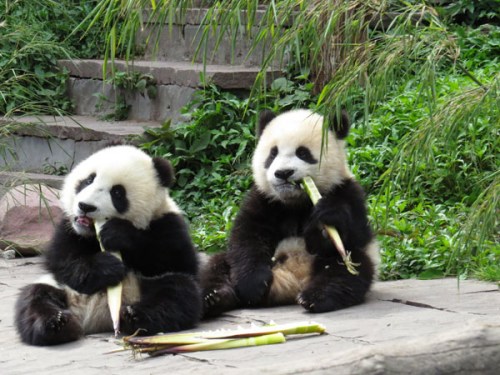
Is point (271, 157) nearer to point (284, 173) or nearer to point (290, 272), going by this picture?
point (284, 173)

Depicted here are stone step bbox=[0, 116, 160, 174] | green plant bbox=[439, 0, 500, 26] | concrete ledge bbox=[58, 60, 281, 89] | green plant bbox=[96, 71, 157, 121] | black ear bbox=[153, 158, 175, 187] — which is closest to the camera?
black ear bbox=[153, 158, 175, 187]

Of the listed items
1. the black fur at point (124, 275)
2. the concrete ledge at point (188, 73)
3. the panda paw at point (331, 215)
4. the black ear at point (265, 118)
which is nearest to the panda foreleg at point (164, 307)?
the black fur at point (124, 275)

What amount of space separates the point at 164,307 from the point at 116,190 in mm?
588

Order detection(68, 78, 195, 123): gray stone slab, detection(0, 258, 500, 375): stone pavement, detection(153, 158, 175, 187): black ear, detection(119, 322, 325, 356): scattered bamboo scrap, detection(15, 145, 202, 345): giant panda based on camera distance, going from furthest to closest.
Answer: detection(68, 78, 195, 123): gray stone slab → detection(153, 158, 175, 187): black ear → detection(15, 145, 202, 345): giant panda → detection(119, 322, 325, 356): scattered bamboo scrap → detection(0, 258, 500, 375): stone pavement

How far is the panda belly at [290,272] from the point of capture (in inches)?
207

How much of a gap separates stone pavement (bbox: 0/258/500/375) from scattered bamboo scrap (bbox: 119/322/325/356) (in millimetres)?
42

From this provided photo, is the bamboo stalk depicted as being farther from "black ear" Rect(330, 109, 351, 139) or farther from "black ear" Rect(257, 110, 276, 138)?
"black ear" Rect(257, 110, 276, 138)

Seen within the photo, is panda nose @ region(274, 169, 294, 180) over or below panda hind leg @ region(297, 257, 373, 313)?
over

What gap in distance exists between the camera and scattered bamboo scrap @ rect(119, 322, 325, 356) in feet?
13.6

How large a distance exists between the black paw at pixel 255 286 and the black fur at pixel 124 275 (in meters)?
0.40

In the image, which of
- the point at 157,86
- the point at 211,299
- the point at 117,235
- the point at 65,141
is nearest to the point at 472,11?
the point at 157,86

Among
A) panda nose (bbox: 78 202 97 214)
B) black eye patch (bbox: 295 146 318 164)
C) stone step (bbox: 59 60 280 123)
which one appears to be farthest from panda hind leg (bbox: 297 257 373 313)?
stone step (bbox: 59 60 280 123)

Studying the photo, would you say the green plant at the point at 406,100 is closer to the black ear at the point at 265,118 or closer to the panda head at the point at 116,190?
the black ear at the point at 265,118

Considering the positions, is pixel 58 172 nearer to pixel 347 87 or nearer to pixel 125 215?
pixel 125 215
